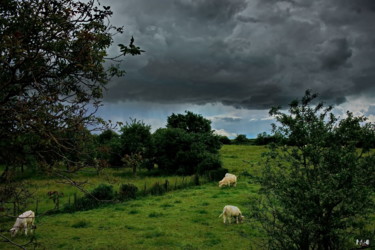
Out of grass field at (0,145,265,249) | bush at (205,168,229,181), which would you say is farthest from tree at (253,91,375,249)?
bush at (205,168,229,181)

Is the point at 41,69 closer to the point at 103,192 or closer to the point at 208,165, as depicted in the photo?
the point at 103,192

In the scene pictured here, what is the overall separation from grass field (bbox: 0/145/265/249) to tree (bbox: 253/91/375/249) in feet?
5.23

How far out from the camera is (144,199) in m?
29.5

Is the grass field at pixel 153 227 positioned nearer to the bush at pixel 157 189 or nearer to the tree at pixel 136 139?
the bush at pixel 157 189

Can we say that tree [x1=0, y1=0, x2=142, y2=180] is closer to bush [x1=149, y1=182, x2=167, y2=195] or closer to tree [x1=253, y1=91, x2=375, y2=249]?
tree [x1=253, y1=91, x2=375, y2=249]

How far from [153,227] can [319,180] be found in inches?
Result: 506

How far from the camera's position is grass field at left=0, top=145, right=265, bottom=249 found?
16188 mm

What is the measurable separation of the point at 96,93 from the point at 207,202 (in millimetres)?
18903

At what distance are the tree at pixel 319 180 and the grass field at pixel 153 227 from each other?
62.7 inches

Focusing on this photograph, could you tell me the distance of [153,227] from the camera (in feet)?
63.5

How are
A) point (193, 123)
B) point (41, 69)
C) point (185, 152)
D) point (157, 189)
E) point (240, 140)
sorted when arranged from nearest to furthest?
point (41, 69), point (157, 189), point (185, 152), point (193, 123), point (240, 140)

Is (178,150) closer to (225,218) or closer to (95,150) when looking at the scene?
(225,218)

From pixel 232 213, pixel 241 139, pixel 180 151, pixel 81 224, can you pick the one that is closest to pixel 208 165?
pixel 180 151

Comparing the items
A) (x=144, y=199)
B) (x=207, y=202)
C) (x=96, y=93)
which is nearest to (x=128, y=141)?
(x=144, y=199)
